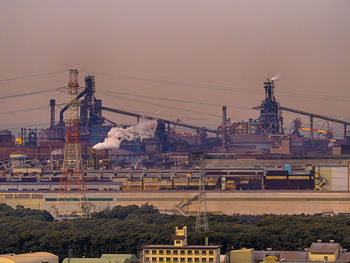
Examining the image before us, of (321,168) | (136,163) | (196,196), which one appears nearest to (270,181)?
(321,168)

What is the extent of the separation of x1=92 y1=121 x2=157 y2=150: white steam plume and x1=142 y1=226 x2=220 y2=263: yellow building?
73.5m

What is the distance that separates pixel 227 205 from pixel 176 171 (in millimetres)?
19830

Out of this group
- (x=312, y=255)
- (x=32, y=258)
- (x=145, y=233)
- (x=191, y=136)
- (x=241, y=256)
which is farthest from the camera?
(x=191, y=136)

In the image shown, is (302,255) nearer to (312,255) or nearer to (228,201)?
(312,255)

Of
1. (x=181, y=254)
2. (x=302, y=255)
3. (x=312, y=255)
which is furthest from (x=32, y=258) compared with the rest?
(x=312, y=255)

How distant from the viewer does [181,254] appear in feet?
165

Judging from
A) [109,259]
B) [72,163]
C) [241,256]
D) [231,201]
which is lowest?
[109,259]

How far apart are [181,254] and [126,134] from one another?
83327 millimetres

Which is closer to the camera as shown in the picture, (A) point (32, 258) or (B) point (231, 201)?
(A) point (32, 258)

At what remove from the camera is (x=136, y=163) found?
124m

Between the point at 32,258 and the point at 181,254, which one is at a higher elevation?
the point at 181,254

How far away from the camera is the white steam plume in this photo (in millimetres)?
126875

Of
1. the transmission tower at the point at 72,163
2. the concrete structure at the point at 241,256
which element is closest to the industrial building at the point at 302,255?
the concrete structure at the point at 241,256

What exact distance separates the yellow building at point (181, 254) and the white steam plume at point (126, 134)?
7353 centimetres
